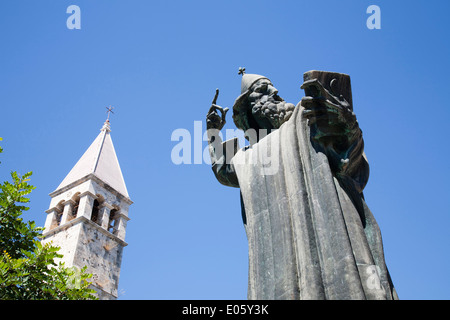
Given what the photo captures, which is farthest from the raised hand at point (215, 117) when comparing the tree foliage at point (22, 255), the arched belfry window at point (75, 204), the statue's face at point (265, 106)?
the arched belfry window at point (75, 204)

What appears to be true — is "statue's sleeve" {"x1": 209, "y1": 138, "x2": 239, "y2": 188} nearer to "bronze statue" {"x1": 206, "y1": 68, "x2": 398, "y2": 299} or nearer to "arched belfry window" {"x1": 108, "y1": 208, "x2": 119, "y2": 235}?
"bronze statue" {"x1": 206, "y1": 68, "x2": 398, "y2": 299}

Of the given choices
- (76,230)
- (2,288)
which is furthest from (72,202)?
(2,288)

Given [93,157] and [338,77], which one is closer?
[338,77]

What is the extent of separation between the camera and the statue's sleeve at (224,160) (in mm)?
4629

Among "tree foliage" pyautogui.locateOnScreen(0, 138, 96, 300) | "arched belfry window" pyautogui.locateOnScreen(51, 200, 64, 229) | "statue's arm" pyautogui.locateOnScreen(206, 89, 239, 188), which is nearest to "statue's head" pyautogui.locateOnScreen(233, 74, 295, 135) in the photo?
"statue's arm" pyautogui.locateOnScreen(206, 89, 239, 188)

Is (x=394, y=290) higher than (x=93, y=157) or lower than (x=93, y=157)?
lower

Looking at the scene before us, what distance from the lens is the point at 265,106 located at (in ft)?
15.7

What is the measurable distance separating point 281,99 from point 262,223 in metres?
1.51

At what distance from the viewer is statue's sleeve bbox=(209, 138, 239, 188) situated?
15.2 feet
